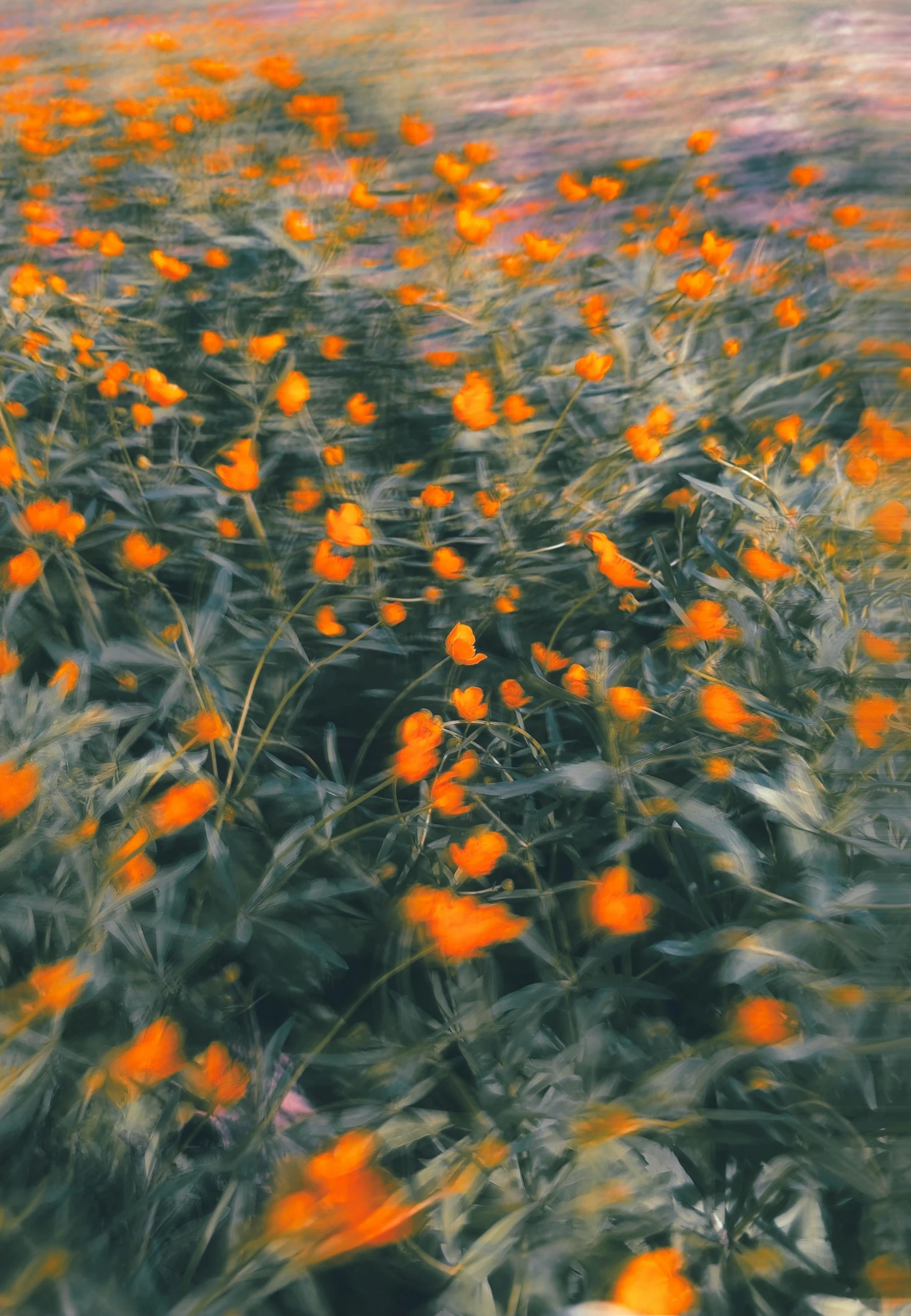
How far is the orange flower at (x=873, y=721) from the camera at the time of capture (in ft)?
2.75

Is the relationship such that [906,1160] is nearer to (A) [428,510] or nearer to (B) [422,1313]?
(B) [422,1313]

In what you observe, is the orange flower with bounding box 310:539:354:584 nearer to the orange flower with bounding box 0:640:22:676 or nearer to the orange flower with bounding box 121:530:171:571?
the orange flower with bounding box 121:530:171:571

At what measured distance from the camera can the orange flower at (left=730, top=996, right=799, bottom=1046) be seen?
67 centimetres

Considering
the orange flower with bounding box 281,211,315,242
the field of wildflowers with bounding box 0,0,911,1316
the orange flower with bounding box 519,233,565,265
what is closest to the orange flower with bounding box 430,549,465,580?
the field of wildflowers with bounding box 0,0,911,1316

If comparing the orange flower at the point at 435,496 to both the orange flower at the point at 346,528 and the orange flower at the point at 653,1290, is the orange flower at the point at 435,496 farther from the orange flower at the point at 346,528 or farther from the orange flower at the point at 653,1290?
the orange flower at the point at 653,1290

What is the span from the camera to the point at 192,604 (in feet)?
4.52

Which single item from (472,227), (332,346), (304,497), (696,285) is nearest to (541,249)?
(472,227)

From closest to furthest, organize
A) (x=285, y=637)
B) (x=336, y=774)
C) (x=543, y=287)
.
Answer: (x=336, y=774) < (x=285, y=637) < (x=543, y=287)

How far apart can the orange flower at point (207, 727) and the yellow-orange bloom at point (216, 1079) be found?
30cm

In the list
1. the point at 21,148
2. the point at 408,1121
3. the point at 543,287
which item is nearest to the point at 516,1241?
the point at 408,1121

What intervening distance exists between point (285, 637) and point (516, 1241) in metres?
0.76

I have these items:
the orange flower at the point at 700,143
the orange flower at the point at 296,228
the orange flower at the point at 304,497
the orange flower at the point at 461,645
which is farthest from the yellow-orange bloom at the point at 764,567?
the orange flower at the point at 700,143

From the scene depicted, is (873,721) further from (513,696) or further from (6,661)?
(6,661)

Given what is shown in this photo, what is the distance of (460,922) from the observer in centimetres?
74
